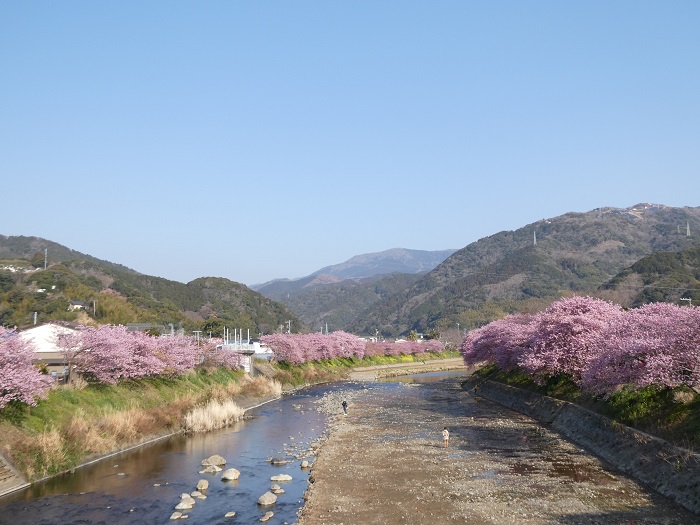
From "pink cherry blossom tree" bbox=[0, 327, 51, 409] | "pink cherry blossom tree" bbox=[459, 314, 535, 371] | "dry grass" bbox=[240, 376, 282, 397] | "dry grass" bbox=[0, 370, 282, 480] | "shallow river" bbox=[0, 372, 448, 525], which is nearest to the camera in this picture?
"shallow river" bbox=[0, 372, 448, 525]

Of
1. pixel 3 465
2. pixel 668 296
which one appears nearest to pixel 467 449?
pixel 3 465

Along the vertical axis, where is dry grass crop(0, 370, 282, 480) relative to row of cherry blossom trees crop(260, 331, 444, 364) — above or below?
below

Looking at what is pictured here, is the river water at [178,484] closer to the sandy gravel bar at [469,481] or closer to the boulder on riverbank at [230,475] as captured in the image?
the boulder on riverbank at [230,475]

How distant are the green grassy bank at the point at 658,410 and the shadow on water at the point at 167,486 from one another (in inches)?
755

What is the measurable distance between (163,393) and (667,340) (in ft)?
139

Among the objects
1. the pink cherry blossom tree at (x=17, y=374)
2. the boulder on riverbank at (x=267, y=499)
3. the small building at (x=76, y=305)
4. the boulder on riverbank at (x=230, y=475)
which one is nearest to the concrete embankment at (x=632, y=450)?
the boulder on riverbank at (x=267, y=499)

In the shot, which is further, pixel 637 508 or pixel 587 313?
pixel 587 313

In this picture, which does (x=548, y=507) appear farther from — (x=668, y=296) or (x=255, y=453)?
(x=668, y=296)

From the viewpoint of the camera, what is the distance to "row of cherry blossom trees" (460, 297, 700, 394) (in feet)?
100

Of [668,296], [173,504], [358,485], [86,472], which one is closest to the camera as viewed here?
[173,504]

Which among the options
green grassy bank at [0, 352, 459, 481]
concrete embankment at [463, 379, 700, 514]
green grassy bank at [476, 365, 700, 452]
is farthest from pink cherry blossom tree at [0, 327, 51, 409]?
green grassy bank at [476, 365, 700, 452]

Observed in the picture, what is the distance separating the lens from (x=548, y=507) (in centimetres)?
2633

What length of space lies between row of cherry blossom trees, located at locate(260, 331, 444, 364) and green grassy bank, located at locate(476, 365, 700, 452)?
64398mm

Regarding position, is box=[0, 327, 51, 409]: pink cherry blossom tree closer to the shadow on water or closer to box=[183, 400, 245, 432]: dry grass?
the shadow on water
